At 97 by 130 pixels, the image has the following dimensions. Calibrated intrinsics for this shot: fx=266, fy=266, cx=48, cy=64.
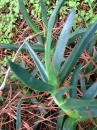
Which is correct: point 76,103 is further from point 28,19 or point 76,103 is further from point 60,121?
point 28,19

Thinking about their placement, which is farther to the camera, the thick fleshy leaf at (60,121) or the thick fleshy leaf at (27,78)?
the thick fleshy leaf at (60,121)

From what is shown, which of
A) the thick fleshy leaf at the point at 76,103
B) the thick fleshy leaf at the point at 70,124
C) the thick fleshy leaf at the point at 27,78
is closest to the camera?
the thick fleshy leaf at the point at 27,78

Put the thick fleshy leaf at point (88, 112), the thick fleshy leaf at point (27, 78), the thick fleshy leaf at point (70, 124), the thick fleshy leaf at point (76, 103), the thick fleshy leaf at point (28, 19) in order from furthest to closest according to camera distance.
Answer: the thick fleshy leaf at point (28, 19) → the thick fleshy leaf at point (70, 124) → the thick fleshy leaf at point (88, 112) → the thick fleshy leaf at point (76, 103) → the thick fleshy leaf at point (27, 78)

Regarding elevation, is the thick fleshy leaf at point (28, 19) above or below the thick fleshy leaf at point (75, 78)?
above

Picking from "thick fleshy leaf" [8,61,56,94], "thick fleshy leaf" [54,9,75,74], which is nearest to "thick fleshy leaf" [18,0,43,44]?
"thick fleshy leaf" [54,9,75,74]

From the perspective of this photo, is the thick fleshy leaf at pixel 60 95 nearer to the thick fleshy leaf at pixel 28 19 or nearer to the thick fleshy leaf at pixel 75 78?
the thick fleshy leaf at pixel 75 78

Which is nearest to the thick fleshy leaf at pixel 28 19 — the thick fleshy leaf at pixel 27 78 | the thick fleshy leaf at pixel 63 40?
the thick fleshy leaf at pixel 63 40

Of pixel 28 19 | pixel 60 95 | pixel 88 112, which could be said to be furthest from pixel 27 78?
pixel 28 19

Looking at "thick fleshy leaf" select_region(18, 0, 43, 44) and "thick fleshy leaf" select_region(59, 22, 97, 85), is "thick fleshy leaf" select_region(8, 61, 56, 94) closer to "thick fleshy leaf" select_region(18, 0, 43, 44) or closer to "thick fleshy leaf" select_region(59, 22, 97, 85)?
"thick fleshy leaf" select_region(59, 22, 97, 85)
